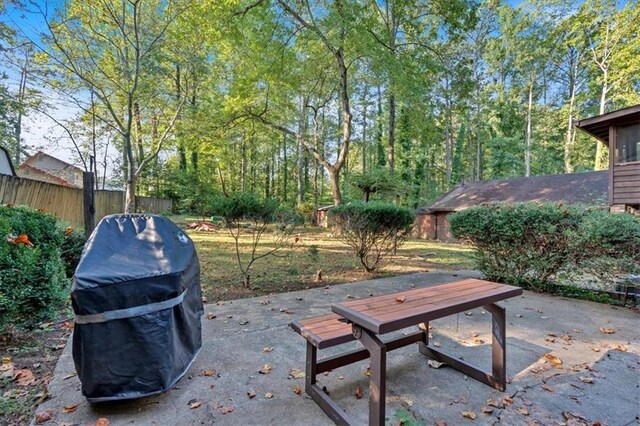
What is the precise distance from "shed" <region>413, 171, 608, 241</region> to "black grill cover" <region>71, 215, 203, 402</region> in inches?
507

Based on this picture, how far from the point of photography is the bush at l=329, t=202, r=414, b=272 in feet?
18.4

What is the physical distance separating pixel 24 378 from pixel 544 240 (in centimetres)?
607

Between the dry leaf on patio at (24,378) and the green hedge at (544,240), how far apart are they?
5570 millimetres

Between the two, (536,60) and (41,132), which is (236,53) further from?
(536,60)

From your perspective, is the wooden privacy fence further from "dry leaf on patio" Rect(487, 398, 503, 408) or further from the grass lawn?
"dry leaf on patio" Rect(487, 398, 503, 408)

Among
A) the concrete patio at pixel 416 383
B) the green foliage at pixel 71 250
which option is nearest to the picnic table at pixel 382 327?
the concrete patio at pixel 416 383

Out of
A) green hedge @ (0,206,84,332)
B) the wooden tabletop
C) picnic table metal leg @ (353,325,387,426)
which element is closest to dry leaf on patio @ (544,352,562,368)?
the wooden tabletop

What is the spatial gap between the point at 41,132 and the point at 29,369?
15985 millimetres

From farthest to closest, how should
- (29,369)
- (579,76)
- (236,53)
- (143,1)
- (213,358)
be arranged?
(579,76) → (236,53) → (143,1) → (213,358) → (29,369)

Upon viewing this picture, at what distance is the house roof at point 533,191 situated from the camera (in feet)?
42.2

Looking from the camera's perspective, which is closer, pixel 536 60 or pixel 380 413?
pixel 380 413

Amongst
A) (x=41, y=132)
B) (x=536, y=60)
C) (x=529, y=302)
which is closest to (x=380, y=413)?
(x=529, y=302)

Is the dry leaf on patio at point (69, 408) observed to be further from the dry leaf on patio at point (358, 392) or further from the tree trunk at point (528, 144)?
the tree trunk at point (528, 144)

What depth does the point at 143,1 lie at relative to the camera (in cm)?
756
